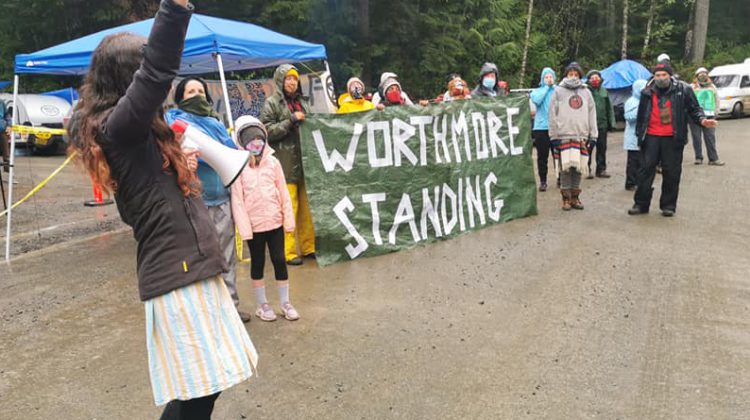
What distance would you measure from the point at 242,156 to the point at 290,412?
1514 millimetres

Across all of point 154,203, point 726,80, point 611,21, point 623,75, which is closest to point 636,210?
point 154,203

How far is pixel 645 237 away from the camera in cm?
733

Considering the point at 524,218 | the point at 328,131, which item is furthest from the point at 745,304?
the point at 328,131

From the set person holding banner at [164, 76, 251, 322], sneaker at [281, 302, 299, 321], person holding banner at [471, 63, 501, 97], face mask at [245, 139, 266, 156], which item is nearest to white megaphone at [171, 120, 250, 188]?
person holding banner at [164, 76, 251, 322]

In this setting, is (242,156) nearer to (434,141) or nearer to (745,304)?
(745,304)

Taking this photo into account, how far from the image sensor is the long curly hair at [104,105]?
2.18 meters

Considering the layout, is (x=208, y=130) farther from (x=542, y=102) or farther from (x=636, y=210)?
(x=542, y=102)

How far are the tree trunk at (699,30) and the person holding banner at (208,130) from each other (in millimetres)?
33961

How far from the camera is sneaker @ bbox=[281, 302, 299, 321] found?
501cm

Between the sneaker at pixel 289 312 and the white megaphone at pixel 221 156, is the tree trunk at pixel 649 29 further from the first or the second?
the white megaphone at pixel 221 156

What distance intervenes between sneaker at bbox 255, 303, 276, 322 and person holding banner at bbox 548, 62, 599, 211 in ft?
16.8

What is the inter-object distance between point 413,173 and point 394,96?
4.02ft

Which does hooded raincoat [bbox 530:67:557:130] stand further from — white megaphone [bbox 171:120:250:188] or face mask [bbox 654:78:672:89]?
white megaphone [bbox 171:120:250:188]

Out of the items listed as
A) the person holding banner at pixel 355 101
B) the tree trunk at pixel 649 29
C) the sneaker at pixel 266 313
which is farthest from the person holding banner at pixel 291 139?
the tree trunk at pixel 649 29
